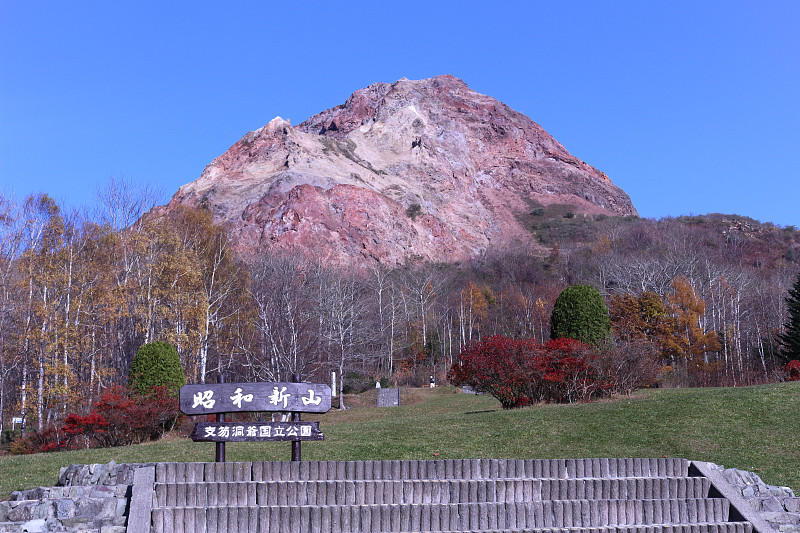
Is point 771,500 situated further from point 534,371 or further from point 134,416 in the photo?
point 134,416

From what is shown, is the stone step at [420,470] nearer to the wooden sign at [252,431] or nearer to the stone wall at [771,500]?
the stone wall at [771,500]

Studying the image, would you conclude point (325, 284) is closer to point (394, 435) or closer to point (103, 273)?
point (103, 273)

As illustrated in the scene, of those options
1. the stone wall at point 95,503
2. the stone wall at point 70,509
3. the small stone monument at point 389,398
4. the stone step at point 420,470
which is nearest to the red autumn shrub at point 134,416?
the stone wall at point 95,503

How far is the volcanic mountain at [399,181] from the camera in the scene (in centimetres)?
7238

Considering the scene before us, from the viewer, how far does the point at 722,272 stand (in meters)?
48.7

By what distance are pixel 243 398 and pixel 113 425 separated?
877 cm

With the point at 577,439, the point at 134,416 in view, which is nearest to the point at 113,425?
the point at 134,416

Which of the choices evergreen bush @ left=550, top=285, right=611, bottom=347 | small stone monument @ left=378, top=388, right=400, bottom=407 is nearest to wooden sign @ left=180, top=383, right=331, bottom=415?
evergreen bush @ left=550, top=285, right=611, bottom=347

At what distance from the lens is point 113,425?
1554 cm

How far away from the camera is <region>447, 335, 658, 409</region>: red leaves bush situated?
1655cm

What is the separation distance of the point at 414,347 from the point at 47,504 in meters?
41.4

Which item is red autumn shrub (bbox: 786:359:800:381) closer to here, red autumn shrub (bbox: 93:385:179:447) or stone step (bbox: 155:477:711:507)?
stone step (bbox: 155:477:711:507)

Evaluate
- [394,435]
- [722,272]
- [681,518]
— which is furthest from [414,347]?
[681,518]

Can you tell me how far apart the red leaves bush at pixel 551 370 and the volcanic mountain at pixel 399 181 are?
41.2m
